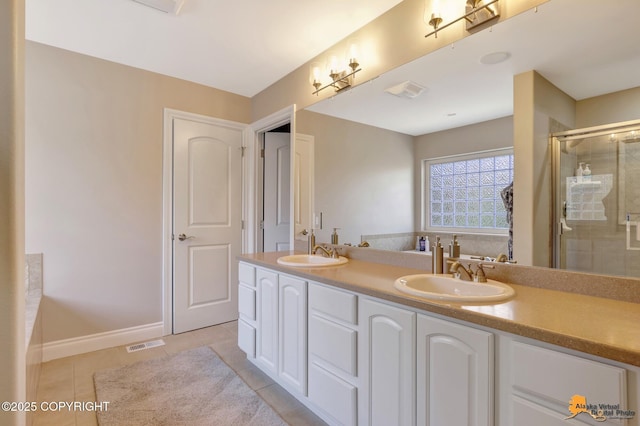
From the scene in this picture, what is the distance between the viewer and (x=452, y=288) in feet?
4.85

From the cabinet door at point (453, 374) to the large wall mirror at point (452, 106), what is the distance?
64cm

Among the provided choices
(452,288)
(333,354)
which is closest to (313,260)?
(333,354)

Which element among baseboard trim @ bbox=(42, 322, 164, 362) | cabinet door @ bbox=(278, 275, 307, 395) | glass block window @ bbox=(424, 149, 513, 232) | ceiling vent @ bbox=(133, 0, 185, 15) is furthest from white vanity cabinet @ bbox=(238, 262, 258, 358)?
ceiling vent @ bbox=(133, 0, 185, 15)

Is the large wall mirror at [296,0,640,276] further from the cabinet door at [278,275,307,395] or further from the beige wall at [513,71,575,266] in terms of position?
the cabinet door at [278,275,307,395]

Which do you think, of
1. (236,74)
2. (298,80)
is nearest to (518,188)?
(298,80)

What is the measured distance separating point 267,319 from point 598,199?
1.83m

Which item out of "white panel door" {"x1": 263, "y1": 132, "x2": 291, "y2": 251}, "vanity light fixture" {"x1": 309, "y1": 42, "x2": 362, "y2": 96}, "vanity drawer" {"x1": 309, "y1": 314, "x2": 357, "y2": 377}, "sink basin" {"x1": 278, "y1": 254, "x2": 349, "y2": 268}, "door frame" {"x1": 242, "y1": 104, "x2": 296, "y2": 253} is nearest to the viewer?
"vanity drawer" {"x1": 309, "y1": 314, "x2": 357, "y2": 377}

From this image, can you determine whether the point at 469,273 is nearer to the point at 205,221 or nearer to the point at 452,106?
the point at 452,106

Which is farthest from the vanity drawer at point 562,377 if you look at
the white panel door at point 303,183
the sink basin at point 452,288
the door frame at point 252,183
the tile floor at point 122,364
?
the door frame at point 252,183

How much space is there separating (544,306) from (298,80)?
8.01ft

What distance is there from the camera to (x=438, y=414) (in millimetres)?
1144

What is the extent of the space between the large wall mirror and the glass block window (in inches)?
2.2

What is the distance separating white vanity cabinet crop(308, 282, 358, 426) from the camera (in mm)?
1479

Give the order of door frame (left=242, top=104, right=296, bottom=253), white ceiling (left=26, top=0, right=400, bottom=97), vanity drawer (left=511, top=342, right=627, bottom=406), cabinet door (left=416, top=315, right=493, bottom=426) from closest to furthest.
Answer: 1. vanity drawer (left=511, top=342, right=627, bottom=406)
2. cabinet door (left=416, top=315, right=493, bottom=426)
3. white ceiling (left=26, top=0, right=400, bottom=97)
4. door frame (left=242, top=104, right=296, bottom=253)
